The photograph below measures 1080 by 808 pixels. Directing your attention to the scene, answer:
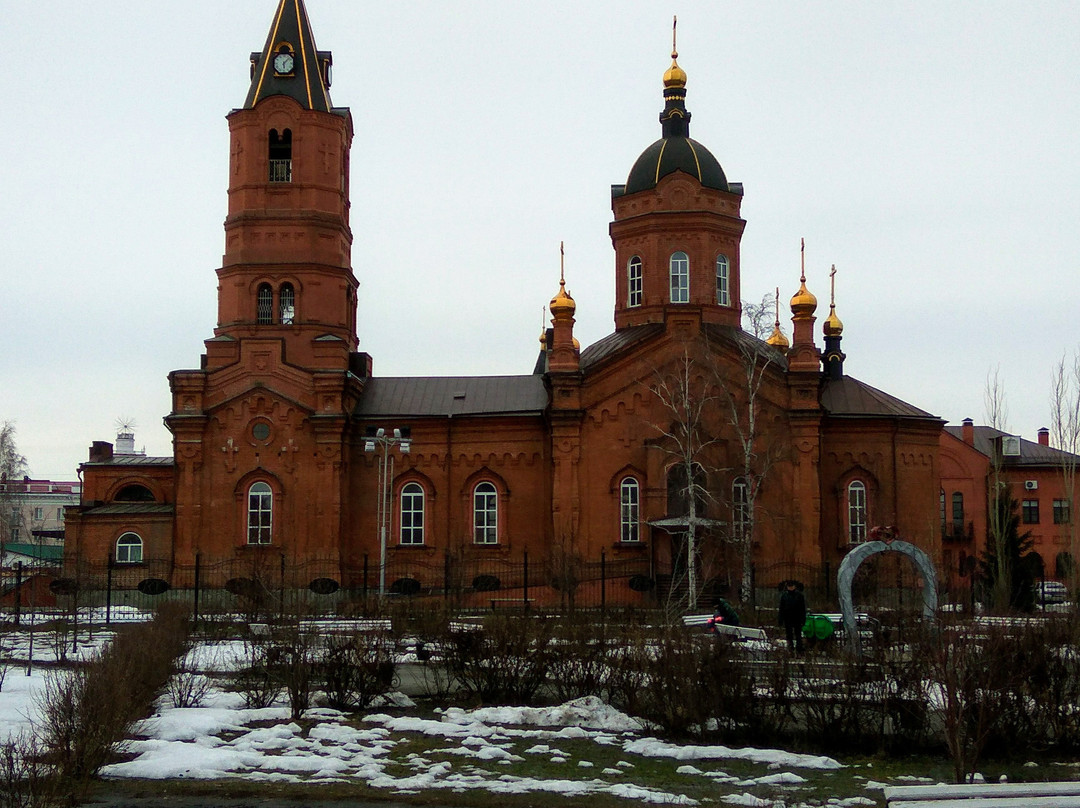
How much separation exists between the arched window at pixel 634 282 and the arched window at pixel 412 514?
349 inches

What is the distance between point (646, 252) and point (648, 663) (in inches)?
994

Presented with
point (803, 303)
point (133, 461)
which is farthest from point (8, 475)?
point (803, 303)

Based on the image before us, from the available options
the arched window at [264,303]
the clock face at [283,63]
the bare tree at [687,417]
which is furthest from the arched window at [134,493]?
the bare tree at [687,417]

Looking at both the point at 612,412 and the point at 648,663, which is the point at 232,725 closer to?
the point at 648,663

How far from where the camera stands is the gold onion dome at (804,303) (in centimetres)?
3344

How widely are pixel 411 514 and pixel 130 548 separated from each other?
811cm

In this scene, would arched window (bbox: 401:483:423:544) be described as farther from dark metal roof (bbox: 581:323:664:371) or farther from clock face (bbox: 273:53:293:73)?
clock face (bbox: 273:53:293:73)

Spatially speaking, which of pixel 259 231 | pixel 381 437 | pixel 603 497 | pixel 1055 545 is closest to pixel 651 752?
pixel 381 437

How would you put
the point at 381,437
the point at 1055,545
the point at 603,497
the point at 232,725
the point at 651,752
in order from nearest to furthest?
the point at 651,752, the point at 232,725, the point at 381,437, the point at 603,497, the point at 1055,545

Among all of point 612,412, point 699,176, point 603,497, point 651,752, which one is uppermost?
point 699,176

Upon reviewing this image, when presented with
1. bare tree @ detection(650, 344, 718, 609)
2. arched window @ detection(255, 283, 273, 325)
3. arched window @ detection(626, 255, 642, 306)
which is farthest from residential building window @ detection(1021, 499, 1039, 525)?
arched window @ detection(255, 283, 273, 325)

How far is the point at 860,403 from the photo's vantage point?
3472 centimetres

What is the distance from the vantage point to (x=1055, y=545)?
173ft

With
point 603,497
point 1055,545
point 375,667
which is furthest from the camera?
point 1055,545
